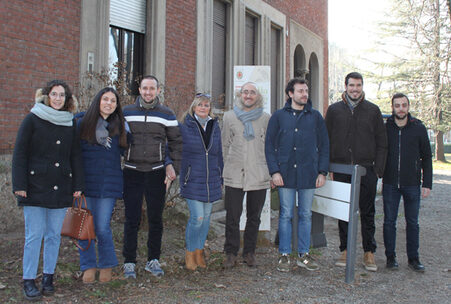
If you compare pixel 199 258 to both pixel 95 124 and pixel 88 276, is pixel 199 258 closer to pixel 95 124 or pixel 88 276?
pixel 88 276

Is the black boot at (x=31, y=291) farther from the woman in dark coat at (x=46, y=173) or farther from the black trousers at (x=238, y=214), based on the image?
the black trousers at (x=238, y=214)

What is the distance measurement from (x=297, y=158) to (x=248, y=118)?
70 cm

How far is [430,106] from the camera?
27.7m

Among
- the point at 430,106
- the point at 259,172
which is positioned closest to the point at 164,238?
the point at 259,172

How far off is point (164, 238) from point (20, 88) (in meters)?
2.88

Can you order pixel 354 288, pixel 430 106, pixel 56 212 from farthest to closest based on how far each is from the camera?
pixel 430 106
pixel 354 288
pixel 56 212

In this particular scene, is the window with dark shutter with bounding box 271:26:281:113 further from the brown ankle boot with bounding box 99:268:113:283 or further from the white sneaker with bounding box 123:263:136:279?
the brown ankle boot with bounding box 99:268:113:283

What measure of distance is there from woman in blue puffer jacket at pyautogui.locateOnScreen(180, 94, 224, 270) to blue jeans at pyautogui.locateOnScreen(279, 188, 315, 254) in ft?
2.49

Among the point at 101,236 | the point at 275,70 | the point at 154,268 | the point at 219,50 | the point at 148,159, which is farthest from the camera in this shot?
the point at 275,70

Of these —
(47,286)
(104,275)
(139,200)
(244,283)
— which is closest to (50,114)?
(139,200)

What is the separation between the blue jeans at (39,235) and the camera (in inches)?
151

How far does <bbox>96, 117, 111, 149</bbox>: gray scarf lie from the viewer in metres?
4.09

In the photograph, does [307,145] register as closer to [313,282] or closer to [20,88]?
[313,282]

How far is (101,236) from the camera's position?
4.25 m
